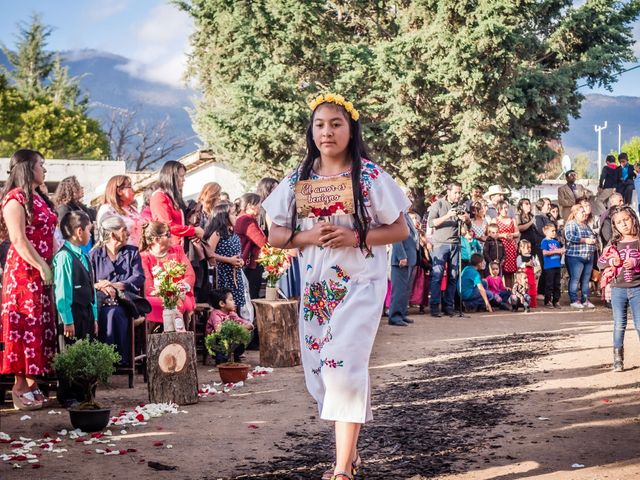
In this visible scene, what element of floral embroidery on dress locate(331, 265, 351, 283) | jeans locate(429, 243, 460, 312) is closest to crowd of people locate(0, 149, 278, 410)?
floral embroidery on dress locate(331, 265, 351, 283)

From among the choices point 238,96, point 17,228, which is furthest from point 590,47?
A: point 17,228

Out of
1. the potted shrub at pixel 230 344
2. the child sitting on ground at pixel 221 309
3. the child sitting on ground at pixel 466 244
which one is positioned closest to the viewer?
the potted shrub at pixel 230 344

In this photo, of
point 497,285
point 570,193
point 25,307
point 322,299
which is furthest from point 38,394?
point 570,193

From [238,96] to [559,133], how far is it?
33.3 feet

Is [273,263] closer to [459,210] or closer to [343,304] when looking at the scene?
[459,210]

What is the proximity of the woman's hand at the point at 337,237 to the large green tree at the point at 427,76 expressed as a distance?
2031cm

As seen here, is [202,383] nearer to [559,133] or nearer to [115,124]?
[559,133]

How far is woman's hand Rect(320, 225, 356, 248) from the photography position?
4.84m

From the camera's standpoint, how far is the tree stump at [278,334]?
10.6 metres

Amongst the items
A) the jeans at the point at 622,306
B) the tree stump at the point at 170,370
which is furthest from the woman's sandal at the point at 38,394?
the jeans at the point at 622,306

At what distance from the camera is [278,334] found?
10.6 m

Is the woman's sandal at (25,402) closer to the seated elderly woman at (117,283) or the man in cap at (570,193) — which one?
the seated elderly woman at (117,283)

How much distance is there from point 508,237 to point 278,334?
8727 mm

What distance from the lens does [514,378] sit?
29.9 ft
